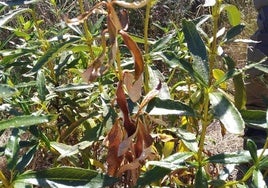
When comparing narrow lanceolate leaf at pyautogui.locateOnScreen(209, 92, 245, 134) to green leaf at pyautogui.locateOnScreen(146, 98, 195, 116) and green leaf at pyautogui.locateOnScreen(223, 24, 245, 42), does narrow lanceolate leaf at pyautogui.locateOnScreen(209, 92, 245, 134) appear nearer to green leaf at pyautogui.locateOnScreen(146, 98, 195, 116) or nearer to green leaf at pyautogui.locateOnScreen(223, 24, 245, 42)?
green leaf at pyautogui.locateOnScreen(146, 98, 195, 116)

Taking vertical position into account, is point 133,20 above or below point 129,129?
below

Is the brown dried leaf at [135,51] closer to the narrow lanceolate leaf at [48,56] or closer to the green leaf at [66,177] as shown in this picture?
the green leaf at [66,177]

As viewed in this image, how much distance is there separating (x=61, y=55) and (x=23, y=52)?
17 cm

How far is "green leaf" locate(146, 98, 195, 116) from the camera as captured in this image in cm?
96

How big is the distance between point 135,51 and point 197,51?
223 millimetres

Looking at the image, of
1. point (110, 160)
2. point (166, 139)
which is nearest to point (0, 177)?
point (110, 160)

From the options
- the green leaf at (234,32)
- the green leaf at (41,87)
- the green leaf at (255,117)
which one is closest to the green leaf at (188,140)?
the green leaf at (255,117)

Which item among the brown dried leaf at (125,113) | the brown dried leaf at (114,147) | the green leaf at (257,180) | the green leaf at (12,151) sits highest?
the brown dried leaf at (125,113)

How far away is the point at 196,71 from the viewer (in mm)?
974

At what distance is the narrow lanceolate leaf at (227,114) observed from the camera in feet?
2.93

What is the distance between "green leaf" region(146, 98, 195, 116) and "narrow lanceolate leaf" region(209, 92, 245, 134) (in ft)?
0.18

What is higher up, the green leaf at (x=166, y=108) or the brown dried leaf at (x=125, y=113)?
the brown dried leaf at (x=125, y=113)

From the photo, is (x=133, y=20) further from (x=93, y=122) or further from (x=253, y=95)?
(x=93, y=122)

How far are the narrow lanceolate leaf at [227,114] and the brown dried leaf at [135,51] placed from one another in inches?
7.0
